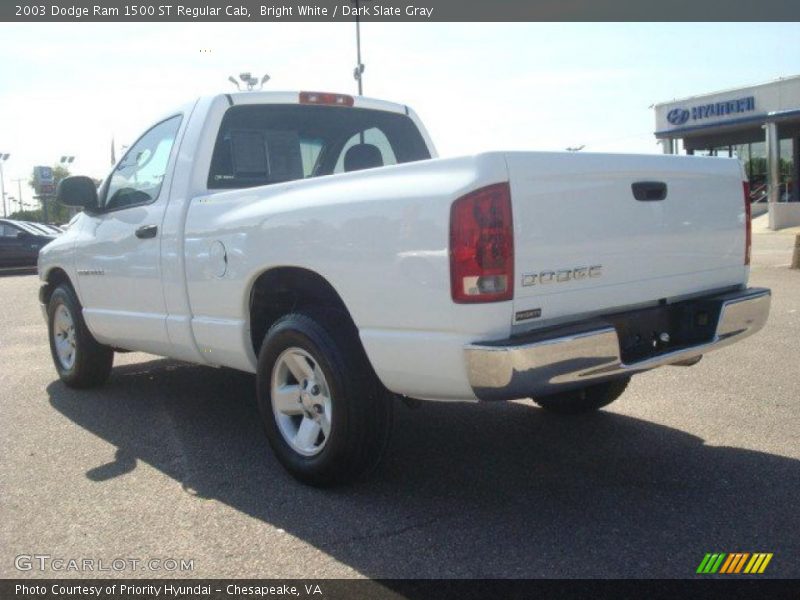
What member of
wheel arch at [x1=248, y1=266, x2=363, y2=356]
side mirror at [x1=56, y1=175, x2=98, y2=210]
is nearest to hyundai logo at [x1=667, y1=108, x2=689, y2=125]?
side mirror at [x1=56, y1=175, x2=98, y2=210]

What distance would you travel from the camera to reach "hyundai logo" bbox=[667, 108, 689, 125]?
104 ft

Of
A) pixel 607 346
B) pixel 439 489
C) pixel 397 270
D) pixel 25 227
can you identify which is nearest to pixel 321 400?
pixel 439 489

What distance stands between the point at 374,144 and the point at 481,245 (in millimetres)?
2617

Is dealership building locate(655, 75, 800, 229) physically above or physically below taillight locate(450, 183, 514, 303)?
above

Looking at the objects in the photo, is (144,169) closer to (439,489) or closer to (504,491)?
(439,489)

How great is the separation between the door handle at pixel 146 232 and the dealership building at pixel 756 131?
26.3m

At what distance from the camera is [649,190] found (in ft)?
11.6

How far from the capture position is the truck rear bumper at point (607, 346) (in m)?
2.96

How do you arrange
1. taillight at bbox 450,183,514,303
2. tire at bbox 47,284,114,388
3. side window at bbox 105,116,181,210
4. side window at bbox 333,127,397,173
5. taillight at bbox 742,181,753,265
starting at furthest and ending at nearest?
tire at bbox 47,284,114,388
side window at bbox 333,127,397,173
side window at bbox 105,116,181,210
taillight at bbox 742,181,753,265
taillight at bbox 450,183,514,303

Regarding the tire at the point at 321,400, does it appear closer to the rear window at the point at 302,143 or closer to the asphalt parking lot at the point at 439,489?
the asphalt parking lot at the point at 439,489

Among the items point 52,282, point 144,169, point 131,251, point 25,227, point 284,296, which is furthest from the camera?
point 25,227

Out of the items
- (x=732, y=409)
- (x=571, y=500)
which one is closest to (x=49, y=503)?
(x=571, y=500)

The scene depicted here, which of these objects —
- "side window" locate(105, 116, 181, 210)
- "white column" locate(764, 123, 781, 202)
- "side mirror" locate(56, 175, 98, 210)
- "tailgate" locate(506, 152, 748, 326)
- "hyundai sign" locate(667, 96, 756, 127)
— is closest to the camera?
"tailgate" locate(506, 152, 748, 326)

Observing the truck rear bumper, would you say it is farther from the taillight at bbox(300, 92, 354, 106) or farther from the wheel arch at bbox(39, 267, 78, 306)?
the wheel arch at bbox(39, 267, 78, 306)
